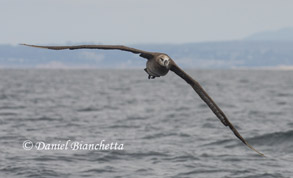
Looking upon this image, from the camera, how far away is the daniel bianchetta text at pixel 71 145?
15898 millimetres

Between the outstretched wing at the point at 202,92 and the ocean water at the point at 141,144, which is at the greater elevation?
the outstretched wing at the point at 202,92

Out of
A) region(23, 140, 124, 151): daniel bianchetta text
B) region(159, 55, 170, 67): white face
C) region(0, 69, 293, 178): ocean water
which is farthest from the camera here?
region(23, 140, 124, 151): daniel bianchetta text

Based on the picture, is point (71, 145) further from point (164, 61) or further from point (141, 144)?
point (164, 61)

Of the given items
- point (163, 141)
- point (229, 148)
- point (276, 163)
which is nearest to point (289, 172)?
point (276, 163)

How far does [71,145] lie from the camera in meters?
16.5

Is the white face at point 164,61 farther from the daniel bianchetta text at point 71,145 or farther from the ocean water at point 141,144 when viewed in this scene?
the daniel bianchetta text at point 71,145

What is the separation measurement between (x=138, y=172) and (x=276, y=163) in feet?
13.7

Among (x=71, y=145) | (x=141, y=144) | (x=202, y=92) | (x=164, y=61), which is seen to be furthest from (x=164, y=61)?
(x=141, y=144)

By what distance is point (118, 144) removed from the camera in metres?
17.0

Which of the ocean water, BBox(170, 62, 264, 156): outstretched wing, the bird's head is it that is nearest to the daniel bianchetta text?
the ocean water

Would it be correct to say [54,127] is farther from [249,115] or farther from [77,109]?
[249,115]

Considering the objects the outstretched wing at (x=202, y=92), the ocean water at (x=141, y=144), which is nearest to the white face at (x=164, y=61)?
the outstretched wing at (x=202, y=92)

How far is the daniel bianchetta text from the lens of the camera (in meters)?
15.9

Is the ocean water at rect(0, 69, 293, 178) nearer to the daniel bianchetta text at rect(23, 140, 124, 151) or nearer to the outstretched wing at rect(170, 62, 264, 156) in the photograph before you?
the daniel bianchetta text at rect(23, 140, 124, 151)
